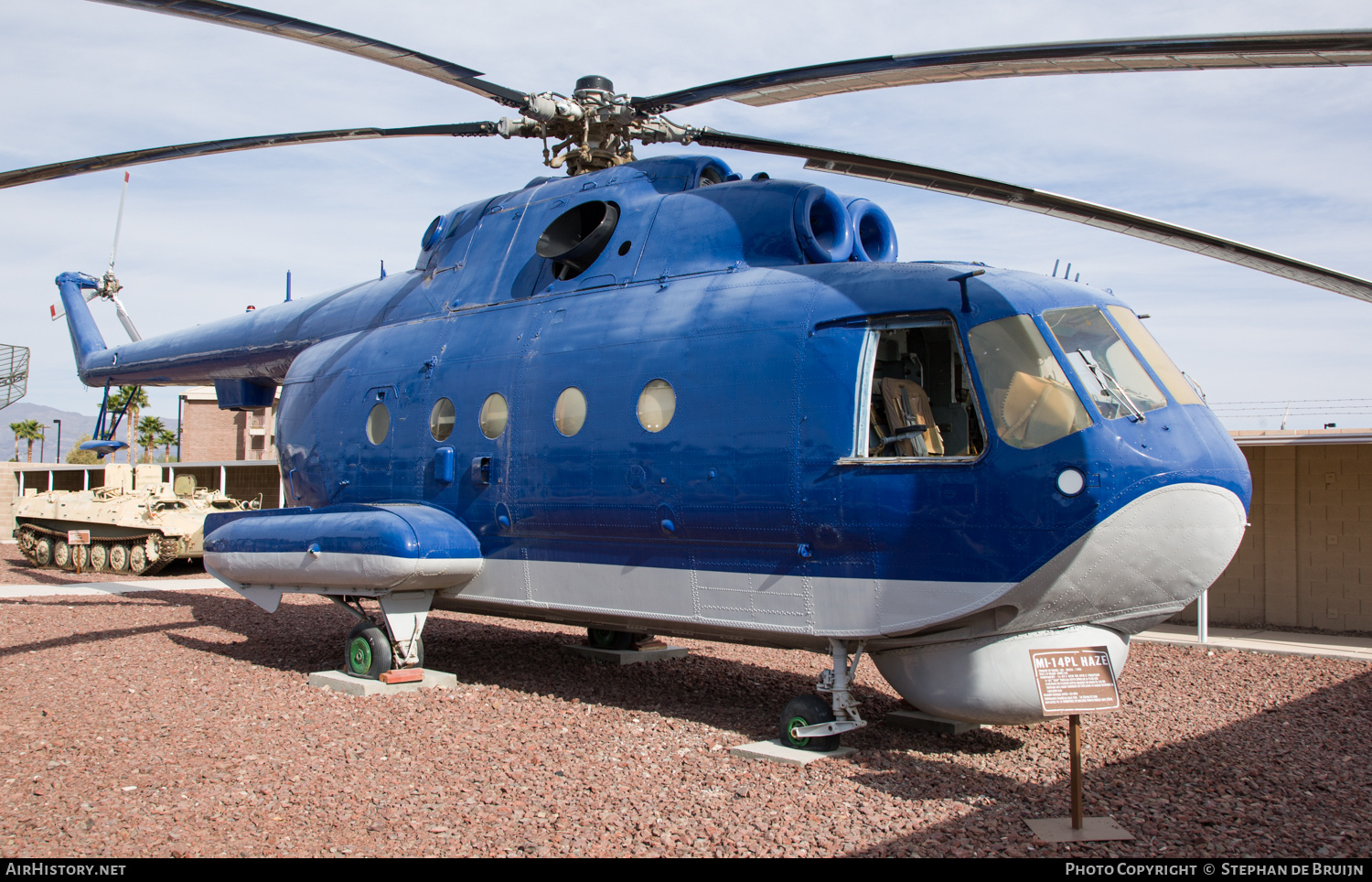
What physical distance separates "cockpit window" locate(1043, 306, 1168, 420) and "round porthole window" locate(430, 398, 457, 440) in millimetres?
4989

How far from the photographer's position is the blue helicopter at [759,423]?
227 inches

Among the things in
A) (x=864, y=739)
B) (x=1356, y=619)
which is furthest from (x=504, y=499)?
(x=1356, y=619)

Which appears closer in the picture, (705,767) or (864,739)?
(705,767)

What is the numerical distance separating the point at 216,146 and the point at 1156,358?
733cm

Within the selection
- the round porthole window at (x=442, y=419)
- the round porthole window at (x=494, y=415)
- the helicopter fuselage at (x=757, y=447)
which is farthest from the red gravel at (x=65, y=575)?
the round porthole window at (x=494, y=415)

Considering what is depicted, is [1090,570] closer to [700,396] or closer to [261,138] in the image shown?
[700,396]

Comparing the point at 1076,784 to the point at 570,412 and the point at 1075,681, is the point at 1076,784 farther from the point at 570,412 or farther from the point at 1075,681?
the point at 570,412

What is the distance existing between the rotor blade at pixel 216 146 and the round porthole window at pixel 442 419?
2248 millimetres

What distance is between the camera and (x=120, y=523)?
20812mm

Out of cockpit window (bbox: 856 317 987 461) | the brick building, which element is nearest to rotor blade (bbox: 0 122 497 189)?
cockpit window (bbox: 856 317 987 461)

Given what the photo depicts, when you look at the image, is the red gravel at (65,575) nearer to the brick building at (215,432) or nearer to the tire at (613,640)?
the tire at (613,640)

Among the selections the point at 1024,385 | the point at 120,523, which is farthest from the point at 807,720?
the point at 120,523

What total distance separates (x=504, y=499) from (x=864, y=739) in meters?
3.34

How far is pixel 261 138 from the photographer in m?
8.27
